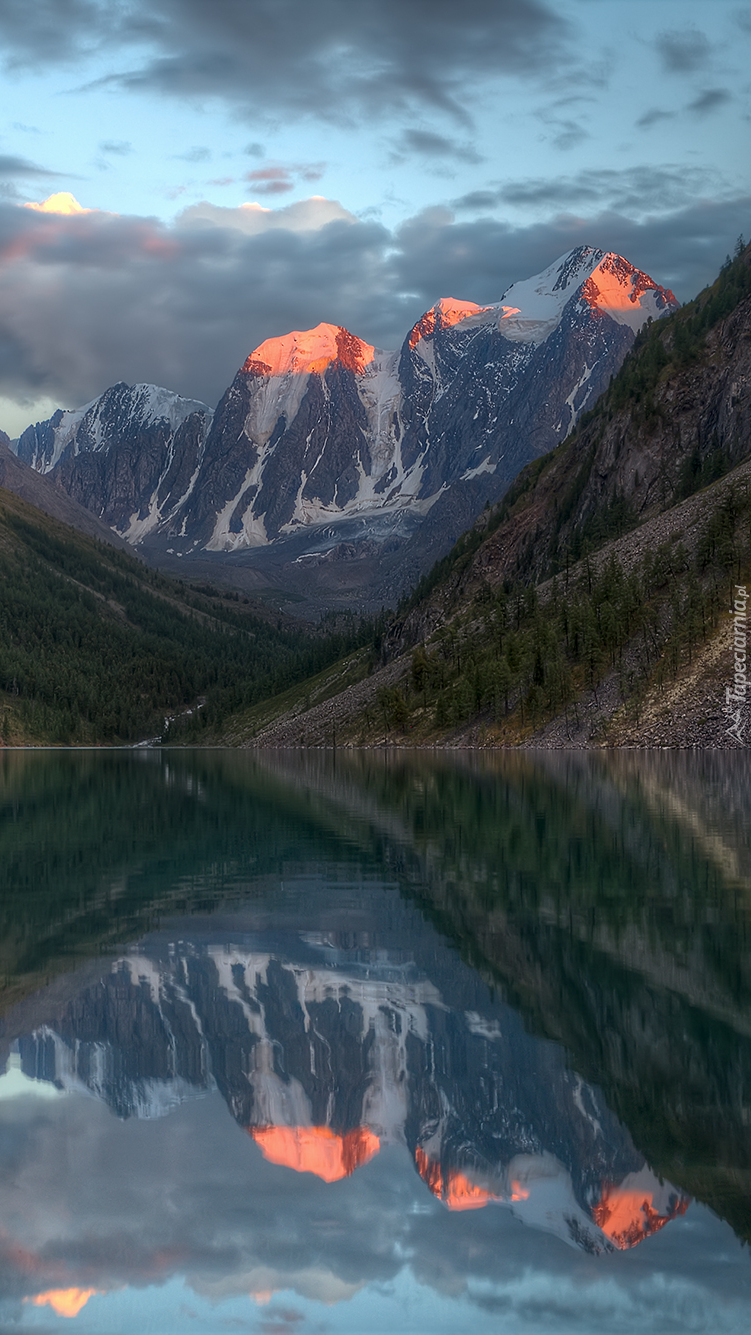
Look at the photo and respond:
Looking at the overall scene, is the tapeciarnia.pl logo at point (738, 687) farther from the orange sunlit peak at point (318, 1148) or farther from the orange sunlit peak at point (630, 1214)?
the orange sunlit peak at point (630, 1214)

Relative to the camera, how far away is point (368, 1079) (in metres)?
18.0

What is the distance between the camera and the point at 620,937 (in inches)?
1093

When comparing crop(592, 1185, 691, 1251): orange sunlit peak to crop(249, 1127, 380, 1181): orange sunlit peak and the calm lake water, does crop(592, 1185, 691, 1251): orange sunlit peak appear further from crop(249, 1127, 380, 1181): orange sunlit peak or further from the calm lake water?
crop(249, 1127, 380, 1181): orange sunlit peak

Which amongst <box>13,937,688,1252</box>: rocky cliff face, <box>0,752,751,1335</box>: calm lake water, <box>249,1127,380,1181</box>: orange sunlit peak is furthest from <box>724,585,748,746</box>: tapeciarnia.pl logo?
<box>249,1127,380,1181</box>: orange sunlit peak

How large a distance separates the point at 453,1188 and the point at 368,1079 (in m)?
3.93

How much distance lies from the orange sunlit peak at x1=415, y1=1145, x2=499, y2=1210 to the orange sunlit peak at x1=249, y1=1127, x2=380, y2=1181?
857 millimetres

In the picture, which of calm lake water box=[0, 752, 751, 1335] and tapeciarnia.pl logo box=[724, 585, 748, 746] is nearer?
calm lake water box=[0, 752, 751, 1335]

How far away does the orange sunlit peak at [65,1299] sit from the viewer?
11.6 meters

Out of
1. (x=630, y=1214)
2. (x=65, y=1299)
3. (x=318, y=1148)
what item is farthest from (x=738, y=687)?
(x=65, y=1299)

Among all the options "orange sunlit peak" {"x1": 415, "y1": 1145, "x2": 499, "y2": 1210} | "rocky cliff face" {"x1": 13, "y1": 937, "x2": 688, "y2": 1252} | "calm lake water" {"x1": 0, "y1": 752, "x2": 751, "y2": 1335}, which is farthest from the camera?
"rocky cliff face" {"x1": 13, "y1": 937, "x2": 688, "y2": 1252}

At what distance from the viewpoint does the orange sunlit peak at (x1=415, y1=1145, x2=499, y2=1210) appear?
13805mm

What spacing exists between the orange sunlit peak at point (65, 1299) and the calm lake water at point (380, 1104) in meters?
0.04

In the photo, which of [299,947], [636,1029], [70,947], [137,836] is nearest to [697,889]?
[299,947]

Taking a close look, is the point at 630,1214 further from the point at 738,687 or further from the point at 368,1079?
the point at 738,687
